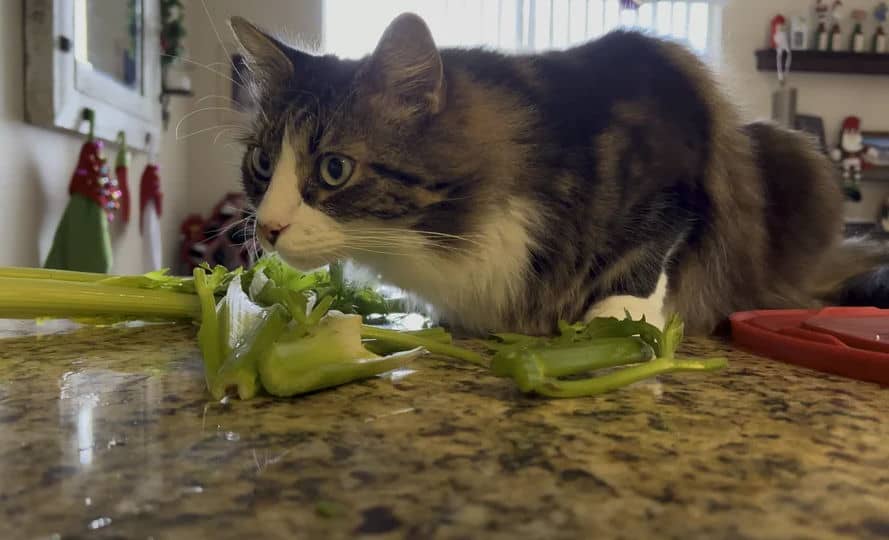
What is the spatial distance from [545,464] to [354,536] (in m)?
0.15

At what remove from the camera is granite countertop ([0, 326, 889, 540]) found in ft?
1.24

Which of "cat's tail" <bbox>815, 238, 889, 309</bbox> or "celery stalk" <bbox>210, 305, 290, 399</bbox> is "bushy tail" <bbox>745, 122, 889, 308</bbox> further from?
"celery stalk" <bbox>210, 305, 290, 399</bbox>

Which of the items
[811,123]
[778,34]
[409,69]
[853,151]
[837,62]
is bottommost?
[409,69]

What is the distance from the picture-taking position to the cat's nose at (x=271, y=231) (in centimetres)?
92

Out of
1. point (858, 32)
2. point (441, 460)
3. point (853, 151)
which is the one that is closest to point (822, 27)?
point (858, 32)

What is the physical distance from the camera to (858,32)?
379 centimetres

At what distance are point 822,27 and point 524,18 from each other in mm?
1581

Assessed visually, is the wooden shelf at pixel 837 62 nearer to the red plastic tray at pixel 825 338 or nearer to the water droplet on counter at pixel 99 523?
the red plastic tray at pixel 825 338

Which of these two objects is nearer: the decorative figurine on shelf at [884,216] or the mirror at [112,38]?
the mirror at [112,38]

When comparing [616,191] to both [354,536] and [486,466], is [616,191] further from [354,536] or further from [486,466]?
[354,536]

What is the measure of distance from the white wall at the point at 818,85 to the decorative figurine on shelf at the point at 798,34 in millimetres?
85

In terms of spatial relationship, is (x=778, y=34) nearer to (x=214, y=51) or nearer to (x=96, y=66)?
(x=214, y=51)

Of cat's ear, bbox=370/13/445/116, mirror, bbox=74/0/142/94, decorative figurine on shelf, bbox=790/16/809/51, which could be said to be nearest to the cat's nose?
cat's ear, bbox=370/13/445/116

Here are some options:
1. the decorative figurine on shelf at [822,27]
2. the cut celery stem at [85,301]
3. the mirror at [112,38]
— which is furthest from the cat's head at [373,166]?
the decorative figurine on shelf at [822,27]
